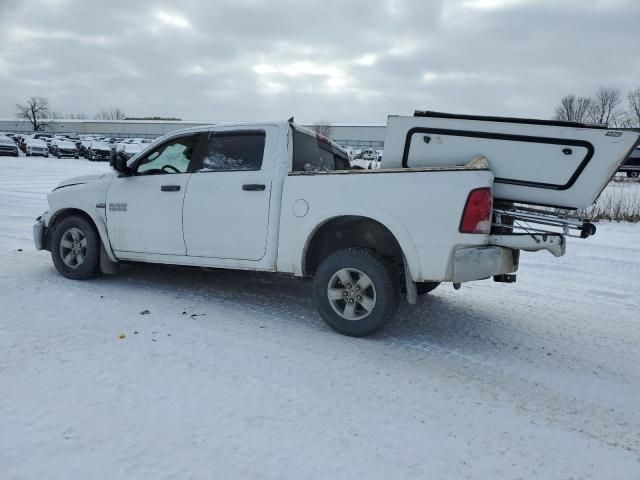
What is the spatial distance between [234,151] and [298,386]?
8.80 feet

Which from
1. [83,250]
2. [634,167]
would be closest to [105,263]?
[83,250]

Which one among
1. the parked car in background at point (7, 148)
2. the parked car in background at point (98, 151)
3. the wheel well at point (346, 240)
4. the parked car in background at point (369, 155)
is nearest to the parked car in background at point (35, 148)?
the parked car in background at point (7, 148)

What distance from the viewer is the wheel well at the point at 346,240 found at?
439 centimetres

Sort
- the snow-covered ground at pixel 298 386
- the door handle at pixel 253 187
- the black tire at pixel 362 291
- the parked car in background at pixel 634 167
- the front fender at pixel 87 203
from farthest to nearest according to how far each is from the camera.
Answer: the parked car in background at pixel 634 167
the front fender at pixel 87 203
the door handle at pixel 253 187
the black tire at pixel 362 291
the snow-covered ground at pixel 298 386

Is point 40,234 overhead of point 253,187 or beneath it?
beneath

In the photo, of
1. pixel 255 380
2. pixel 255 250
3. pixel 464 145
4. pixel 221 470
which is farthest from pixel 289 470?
pixel 464 145

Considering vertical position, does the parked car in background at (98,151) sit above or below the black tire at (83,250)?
above

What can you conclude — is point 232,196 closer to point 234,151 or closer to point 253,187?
point 253,187

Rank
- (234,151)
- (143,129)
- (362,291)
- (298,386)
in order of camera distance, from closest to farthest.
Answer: (298,386) → (362,291) → (234,151) → (143,129)

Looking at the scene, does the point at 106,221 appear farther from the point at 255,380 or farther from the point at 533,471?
the point at 533,471

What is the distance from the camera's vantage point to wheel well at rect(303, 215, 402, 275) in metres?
4.39

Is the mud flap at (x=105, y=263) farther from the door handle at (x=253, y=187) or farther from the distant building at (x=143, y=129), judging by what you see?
the distant building at (x=143, y=129)

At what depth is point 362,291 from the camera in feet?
13.7

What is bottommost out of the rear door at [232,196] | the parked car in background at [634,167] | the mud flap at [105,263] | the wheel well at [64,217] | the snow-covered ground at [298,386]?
the snow-covered ground at [298,386]
